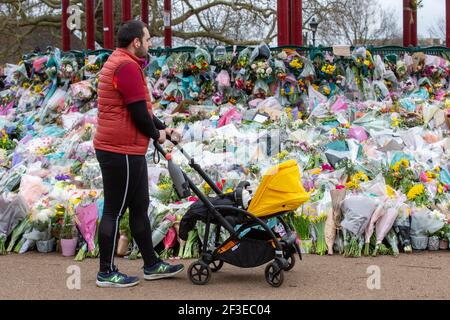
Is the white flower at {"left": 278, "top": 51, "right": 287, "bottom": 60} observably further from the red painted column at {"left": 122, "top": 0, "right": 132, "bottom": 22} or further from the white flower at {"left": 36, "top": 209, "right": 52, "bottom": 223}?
the white flower at {"left": 36, "top": 209, "right": 52, "bottom": 223}

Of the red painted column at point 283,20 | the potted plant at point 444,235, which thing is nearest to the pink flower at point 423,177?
the potted plant at point 444,235

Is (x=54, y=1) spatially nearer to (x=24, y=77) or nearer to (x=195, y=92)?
(x=24, y=77)

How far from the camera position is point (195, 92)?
9.64 meters

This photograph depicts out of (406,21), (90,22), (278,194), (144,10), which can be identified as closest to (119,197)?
(278,194)

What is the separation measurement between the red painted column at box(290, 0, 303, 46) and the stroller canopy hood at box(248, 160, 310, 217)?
6.59 m

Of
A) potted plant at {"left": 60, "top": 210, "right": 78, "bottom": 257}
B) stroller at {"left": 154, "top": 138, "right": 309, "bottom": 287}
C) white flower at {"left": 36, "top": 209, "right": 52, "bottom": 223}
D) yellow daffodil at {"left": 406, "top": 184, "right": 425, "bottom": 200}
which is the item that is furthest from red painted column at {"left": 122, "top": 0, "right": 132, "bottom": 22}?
stroller at {"left": 154, "top": 138, "right": 309, "bottom": 287}

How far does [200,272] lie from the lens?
4938 mm

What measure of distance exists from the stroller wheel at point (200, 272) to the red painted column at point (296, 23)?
693cm

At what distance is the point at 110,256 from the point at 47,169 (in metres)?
3.39

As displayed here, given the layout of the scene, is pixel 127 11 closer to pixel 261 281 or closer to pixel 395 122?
pixel 395 122

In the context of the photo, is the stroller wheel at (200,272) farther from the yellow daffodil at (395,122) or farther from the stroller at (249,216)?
the yellow daffodil at (395,122)

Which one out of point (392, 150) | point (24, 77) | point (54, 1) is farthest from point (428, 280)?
point (54, 1)

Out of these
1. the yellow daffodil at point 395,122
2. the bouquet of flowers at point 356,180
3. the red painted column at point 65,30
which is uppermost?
the red painted column at point 65,30

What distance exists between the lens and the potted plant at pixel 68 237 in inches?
243
